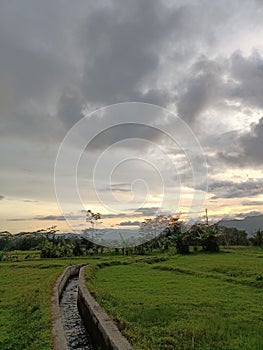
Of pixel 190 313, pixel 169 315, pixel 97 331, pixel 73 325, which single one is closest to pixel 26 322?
pixel 73 325

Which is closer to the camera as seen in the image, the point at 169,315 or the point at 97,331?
the point at 97,331

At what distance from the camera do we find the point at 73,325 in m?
10.7

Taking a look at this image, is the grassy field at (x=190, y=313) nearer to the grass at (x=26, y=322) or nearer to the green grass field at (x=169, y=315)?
the green grass field at (x=169, y=315)

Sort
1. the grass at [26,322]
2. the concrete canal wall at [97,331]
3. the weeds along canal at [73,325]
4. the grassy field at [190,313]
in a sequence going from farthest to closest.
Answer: the weeds along canal at [73,325] < the grass at [26,322] < the grassy field at [190,313] < the concrete canal wall at [97,331]

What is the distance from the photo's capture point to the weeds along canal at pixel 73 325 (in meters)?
8.75

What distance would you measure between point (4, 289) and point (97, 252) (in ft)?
92.5

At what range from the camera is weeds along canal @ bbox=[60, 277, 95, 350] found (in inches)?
344

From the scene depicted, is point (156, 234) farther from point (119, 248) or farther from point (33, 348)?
point (33, 348)

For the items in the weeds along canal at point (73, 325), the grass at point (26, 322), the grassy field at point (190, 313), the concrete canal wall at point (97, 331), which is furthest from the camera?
the weeds along canal at point (73, 325)

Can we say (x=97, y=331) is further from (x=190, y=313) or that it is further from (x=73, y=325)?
(x=73, y=325)

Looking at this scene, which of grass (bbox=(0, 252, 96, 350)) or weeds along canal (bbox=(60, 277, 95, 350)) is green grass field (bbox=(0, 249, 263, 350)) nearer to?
grass (bbox=(0, 252, 96, 350))

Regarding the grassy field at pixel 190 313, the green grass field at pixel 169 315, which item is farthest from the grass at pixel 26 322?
the grassy field at pixel 190 313

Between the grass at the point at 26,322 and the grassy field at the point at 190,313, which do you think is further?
the grass at the point at 26,322

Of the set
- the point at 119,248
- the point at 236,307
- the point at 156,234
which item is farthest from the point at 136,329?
the point at 156,234
